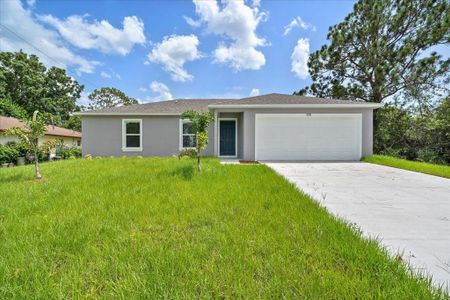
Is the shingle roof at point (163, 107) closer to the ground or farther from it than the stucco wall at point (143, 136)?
farther from it

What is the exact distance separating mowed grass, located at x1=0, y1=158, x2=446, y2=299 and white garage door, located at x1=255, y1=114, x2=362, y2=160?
7565 mm

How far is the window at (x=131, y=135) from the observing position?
13148 mm

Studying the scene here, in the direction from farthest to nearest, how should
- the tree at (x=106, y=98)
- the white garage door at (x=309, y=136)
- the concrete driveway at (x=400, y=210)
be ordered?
the tree at (x=106, y=98)
the white garage door at (x=309, y=136)
the concrete driveway at (x=400, y=210)

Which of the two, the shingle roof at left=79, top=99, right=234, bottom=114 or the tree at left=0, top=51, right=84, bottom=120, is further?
the tree at left=0, top=51, right=84, bottom=120

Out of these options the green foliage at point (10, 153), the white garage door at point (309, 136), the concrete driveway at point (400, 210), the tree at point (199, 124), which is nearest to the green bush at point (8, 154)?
the green foliage at point (10, 153)

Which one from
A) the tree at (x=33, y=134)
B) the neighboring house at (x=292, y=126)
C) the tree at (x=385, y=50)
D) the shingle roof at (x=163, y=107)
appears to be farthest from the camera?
the tree at (x=385, y=50)

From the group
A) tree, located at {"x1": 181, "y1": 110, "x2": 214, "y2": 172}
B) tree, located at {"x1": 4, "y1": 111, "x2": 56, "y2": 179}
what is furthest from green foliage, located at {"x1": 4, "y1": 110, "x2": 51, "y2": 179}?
tree, located at {"x1": 181, "y1": 110, "x2": 214, "y2": 172}

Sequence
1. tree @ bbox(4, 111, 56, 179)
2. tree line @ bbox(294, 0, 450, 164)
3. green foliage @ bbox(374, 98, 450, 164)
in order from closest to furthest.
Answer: tree @ bbox(4, 111, 56, 179) < green foliage @ bbox(374, 98, 450, 164) < tree line @ bbox(294, 0, 450, 164)

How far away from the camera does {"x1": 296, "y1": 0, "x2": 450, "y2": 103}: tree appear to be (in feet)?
51.8

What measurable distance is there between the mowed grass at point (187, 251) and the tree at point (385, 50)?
59.2ft

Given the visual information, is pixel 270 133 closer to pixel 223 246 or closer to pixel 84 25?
pixel 223 246

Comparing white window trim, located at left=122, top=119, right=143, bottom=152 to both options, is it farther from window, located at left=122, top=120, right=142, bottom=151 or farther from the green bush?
the green bush

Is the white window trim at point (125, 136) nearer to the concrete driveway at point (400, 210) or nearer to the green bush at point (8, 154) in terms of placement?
the green bush at point (8, 154)

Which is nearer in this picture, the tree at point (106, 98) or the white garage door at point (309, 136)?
the white garage door at point (309, 136)
